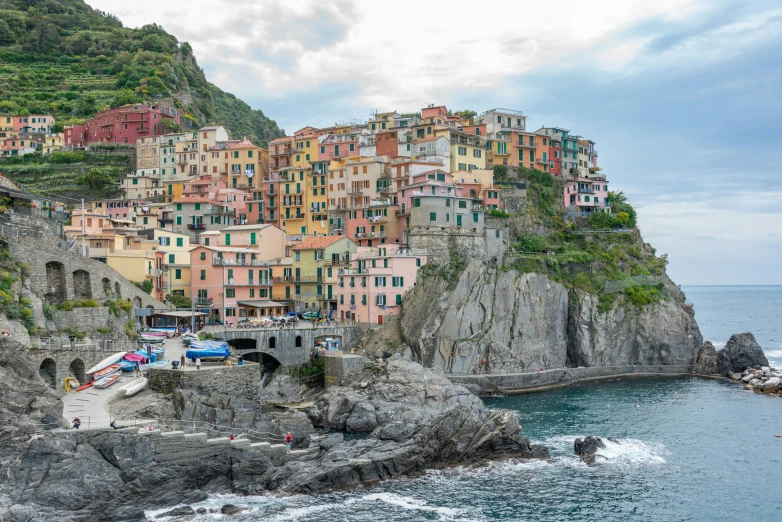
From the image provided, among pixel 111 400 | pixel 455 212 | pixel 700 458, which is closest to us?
pixel 111 400

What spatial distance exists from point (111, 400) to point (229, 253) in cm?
3136

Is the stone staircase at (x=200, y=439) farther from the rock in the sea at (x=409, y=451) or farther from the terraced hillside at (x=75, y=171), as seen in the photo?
the terraced hillside at (x=75, y=171)

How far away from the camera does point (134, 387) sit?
45688 millimetres

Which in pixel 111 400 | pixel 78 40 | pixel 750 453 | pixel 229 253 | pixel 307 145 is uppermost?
pixel 78 40

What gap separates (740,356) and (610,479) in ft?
133

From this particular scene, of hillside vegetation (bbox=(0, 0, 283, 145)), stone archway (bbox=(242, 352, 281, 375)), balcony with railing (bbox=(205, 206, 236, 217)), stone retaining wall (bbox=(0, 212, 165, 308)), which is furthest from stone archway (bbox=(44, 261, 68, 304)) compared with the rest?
hillside vegetation (bbox=(0, 0, 283, 145))

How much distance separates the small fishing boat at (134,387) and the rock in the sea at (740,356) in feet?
189

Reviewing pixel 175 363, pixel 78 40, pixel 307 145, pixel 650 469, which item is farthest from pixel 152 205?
pixel 78 40

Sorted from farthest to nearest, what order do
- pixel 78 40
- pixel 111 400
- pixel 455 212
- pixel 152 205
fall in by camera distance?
pixel 78 40 → pixel 152 205 → pixel 455 212 → pixel 111 400

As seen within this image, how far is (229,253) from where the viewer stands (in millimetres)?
74125

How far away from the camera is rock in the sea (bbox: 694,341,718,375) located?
78.1 meters

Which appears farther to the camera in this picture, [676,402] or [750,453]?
[676,402]

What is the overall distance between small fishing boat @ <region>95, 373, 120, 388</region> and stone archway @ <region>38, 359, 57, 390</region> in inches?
97.1

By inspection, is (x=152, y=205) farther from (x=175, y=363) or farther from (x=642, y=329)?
(x=642, y=329)
